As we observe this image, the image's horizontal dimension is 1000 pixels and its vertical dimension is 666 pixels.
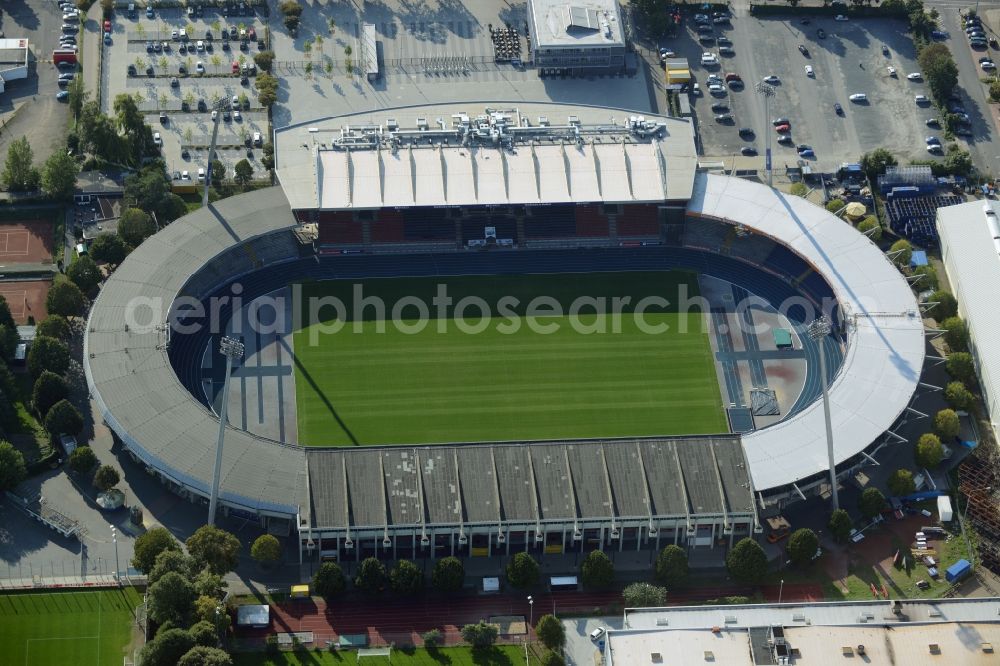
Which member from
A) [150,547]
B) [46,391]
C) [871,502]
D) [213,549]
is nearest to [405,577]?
[213,549]

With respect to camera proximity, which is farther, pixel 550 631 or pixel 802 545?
pixel 802 545

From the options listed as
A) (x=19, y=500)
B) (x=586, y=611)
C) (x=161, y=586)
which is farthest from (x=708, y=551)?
(x=19, y=500)

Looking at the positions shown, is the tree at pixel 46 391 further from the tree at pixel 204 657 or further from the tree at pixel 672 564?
the tree at pixel 672 564

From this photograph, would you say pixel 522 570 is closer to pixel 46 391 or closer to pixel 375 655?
pixel 375 655

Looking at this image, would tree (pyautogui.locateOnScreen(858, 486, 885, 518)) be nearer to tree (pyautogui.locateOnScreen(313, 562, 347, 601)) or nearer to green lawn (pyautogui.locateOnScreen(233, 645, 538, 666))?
green lawn (pyautogui.locateOnScreen(233, 645, 538, 666))

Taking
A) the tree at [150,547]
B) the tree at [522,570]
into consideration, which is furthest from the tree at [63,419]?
the tree at [522,570]
